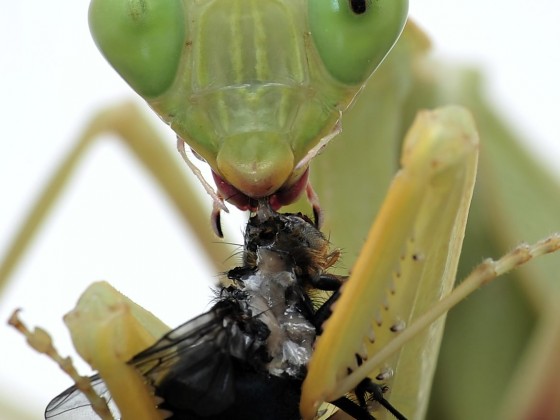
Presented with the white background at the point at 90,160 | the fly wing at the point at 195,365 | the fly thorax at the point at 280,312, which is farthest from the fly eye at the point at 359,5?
the white background at the point at 90,160

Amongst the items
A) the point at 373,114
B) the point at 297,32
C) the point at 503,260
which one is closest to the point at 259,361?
the point at 503,260

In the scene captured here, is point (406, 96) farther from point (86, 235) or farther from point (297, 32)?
point (86, 235)

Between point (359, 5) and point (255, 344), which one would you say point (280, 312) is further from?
point (359, 5)

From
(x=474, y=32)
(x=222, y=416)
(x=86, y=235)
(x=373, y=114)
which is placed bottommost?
(x=222, y=416)

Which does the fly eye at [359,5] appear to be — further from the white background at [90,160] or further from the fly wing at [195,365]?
the white background at [90,160]

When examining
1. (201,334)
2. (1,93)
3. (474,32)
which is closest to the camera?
(201,334)

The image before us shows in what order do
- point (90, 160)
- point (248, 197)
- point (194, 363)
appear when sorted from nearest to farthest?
point (194, 363)
point (248, 197)
point (90, 160)

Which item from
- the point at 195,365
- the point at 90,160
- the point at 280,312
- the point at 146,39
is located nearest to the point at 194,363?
the point at 195,365
